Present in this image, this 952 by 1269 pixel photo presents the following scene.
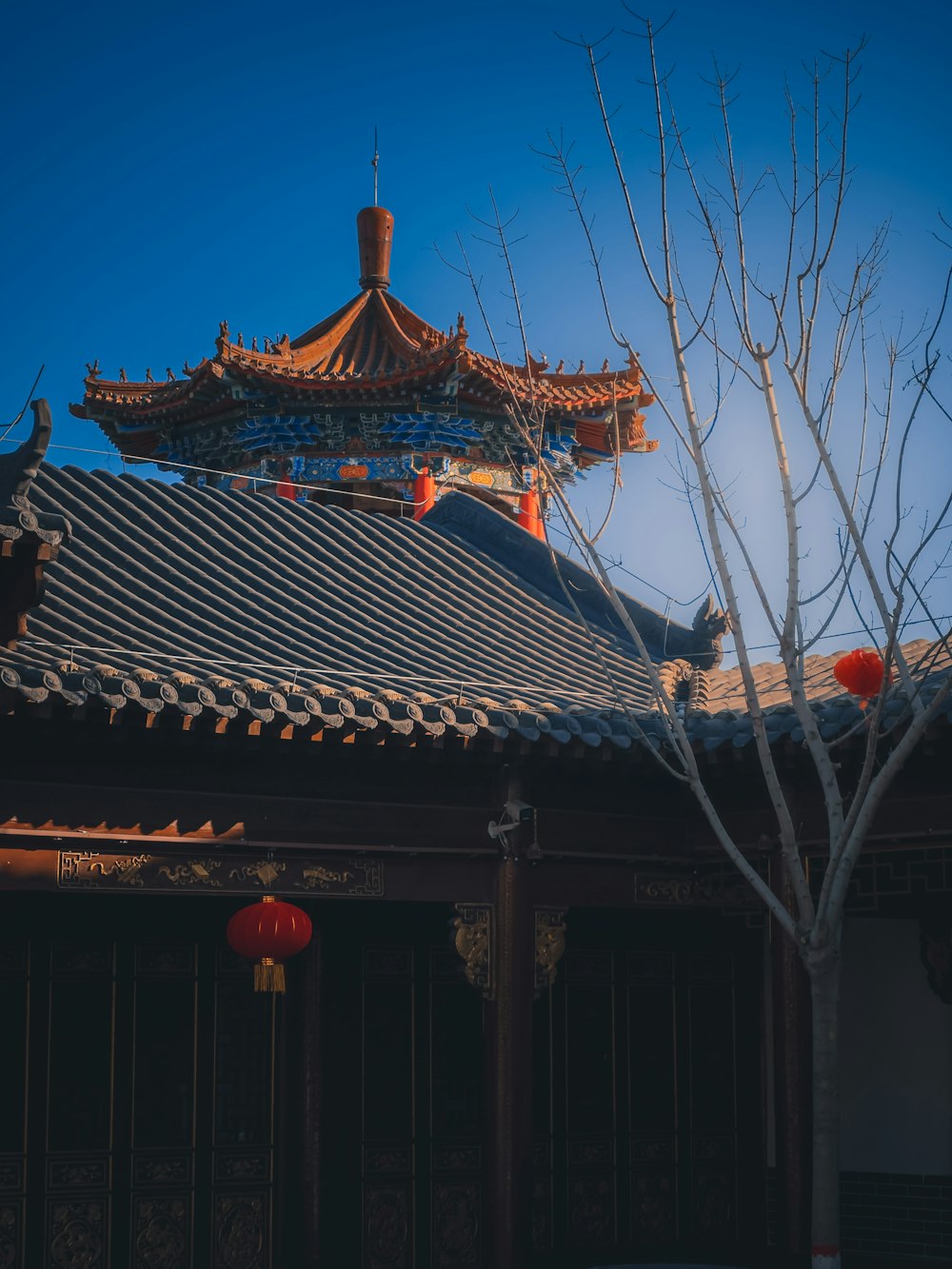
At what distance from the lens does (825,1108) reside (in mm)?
6953

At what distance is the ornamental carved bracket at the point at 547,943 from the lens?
921cm

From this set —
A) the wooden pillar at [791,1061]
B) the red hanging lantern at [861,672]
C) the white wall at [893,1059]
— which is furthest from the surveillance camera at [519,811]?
the white wall at [893,1059]

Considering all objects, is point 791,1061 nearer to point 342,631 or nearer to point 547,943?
point 547,943

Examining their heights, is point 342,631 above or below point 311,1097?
above

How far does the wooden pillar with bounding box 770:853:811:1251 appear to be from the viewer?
9164 mm

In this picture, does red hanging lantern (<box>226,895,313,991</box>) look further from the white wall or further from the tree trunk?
the white wall

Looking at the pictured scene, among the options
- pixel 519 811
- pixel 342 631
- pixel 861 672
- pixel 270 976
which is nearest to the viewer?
pixel 861 672

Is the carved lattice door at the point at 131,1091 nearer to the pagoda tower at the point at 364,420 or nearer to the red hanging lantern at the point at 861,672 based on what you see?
the red hanging lantern at the point at 861,672

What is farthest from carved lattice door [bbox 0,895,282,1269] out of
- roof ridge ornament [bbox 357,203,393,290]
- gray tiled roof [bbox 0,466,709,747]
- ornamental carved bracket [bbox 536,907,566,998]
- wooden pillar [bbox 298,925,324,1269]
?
roof ridge ornament [bbox 357,203,393,290]

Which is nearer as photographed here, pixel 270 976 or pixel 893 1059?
pixel 270 976

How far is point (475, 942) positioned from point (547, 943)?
411mm

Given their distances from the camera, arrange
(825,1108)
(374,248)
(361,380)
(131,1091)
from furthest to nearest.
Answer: (374,248) → (361,380) → (131,1091) → (825,1108)

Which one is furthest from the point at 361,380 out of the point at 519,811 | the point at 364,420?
the point at 519,811

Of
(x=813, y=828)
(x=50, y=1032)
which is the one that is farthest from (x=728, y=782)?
(x=50, y=1032)
